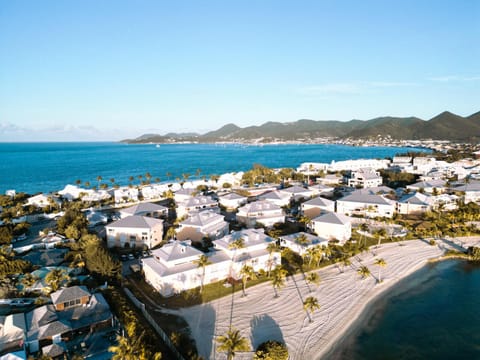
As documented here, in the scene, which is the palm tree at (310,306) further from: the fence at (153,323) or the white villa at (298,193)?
the white villa at (298,193)

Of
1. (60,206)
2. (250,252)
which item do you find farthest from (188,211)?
(60,206)

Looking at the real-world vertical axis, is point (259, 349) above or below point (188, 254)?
below

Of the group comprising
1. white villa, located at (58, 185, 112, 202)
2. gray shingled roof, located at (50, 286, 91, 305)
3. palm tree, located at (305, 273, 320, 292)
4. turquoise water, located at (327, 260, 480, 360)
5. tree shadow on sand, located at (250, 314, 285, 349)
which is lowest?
turquoise water, located at (327, 260, 480, 360)

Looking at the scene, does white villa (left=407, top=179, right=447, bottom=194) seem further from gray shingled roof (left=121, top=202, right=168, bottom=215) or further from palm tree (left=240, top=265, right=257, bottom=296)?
gray shingled roof (left=121, top=202, right=168, bottom=215)

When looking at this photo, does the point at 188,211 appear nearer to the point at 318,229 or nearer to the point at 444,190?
the point at 318,229

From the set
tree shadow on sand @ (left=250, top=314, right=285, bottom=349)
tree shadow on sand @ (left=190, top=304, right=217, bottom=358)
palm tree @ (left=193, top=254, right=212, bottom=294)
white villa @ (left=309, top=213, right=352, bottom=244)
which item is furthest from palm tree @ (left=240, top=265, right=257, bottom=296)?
white villa @ (left=309, top=213, right=352, bottom=244)

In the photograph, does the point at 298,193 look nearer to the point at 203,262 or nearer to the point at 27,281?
the point at 203,262

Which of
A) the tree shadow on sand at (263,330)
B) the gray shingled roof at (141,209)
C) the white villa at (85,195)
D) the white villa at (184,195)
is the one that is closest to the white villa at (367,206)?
the white villa at (184,195)
